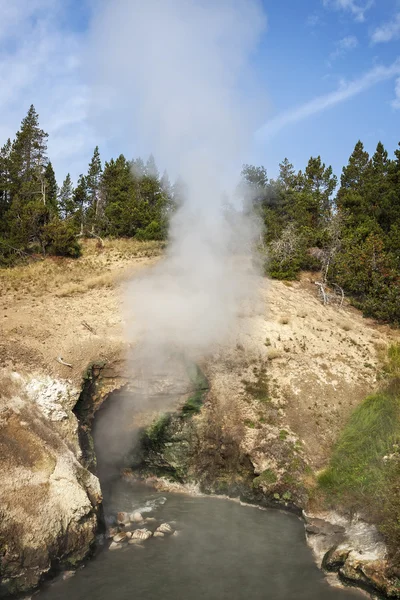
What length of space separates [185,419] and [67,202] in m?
33.2

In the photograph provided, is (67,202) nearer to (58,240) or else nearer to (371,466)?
(58,240)

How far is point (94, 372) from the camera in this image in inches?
584

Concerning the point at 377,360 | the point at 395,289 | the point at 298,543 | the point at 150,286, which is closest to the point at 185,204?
the point at 150,286

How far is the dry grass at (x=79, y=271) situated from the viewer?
20.6 metres

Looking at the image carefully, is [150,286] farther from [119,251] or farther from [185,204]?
[119,251]

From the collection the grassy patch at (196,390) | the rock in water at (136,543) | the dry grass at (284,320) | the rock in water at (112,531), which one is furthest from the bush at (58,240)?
the rock in water at (136,543)

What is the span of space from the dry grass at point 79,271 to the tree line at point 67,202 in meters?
1.40

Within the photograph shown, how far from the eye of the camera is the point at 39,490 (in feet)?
34.5

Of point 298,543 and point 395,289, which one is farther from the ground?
point 395,289

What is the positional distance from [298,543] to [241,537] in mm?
1431

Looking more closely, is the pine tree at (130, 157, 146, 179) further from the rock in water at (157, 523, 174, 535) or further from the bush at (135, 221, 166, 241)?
the rock in water at (157, 523, 174, 535)

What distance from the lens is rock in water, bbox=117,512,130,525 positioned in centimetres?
1266

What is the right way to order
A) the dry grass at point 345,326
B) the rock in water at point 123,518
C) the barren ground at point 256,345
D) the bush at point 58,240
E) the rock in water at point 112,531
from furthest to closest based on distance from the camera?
Answer: the bush at point 58,240, the dry grass at point 345,326, the barren ground at point 256,345, the rock in water at point 123,518, the rock in water at point 112,531

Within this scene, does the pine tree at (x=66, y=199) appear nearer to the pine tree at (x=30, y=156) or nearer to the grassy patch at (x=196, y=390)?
the pine tree at (x=30, y=156)
